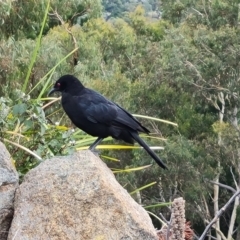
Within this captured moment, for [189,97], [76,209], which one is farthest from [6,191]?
[189,97]

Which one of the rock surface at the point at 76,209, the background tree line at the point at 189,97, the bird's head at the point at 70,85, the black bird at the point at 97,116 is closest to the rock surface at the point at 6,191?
the rock surface at the point at 76,209

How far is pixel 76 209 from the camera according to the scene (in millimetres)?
3709

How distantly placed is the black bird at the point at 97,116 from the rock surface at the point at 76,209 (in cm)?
139

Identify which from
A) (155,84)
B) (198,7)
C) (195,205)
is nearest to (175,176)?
(195,205)

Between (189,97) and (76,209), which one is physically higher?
(76,209)

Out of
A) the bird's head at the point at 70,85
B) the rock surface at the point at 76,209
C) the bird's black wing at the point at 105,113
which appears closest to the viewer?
the rock surface at the point at 76,209

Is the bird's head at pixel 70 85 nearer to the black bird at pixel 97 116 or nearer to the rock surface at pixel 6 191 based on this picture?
the black bird at pixel 97 116

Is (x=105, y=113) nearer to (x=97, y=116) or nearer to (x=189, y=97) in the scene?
(x=97, y=116)

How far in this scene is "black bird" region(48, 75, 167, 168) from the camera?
5230 millimetres

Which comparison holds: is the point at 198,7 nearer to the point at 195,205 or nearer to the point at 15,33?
the point at 195,205

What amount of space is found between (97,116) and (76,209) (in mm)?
1609

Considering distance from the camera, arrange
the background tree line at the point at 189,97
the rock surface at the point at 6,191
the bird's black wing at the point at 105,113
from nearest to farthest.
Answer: the rock surface at the point at 6,191
the bird's black wing at the point at 105,113
the background tree line at the point at 189,97

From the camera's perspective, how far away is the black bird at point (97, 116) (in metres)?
5.23

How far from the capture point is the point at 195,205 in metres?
19.6
